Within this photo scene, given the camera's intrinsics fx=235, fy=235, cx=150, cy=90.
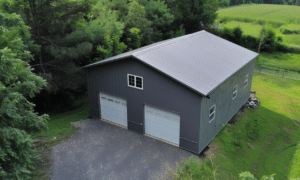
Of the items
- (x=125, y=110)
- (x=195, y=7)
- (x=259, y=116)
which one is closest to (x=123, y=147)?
(x=125, y=110)

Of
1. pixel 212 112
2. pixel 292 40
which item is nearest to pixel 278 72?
pixel 292 40

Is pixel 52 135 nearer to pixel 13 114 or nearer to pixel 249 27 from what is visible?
pixel 13 114

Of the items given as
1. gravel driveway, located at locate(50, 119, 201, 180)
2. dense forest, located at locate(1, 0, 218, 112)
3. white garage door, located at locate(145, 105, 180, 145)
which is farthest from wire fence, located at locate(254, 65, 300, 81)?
gravel driveway, located at locate(50, 119, 201, 180)

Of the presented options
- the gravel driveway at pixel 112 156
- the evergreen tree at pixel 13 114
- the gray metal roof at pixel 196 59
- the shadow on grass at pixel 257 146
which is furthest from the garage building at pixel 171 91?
the evergreen tree at pixel 13 114

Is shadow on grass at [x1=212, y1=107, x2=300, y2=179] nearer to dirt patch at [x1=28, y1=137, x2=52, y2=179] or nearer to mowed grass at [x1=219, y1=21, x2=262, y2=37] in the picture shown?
dirt patch at [x1=28, y1=137, x2=52, y2=179]

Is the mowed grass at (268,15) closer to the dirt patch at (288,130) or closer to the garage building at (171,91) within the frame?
the dirt patch at (288,130)

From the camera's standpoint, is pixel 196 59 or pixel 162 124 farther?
pixel 196 59

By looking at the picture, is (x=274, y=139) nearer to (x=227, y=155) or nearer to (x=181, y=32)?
(x=227, y=155)
